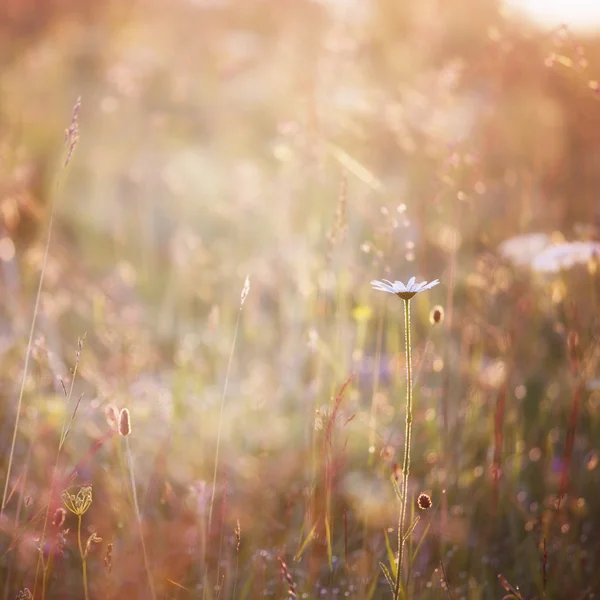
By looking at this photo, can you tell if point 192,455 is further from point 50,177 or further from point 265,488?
point 50,177

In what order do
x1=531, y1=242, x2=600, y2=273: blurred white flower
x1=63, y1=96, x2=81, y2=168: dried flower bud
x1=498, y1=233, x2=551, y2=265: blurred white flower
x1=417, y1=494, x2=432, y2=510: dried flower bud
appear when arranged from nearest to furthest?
x1=417, y1=494, x2=432, y2=510: dried flower bud, x1=63, y1=96, x2=81, y2=168: dried flower bud, x1=531, y1=242, x2=600, y2=273: blurred white flower, x1=498, y1=233, x2=551, y2=265: blurred white flower

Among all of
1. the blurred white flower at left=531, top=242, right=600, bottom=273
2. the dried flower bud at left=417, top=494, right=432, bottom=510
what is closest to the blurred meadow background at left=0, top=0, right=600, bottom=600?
the blurred white flower at left=531, top=242, right=600, bottom=273

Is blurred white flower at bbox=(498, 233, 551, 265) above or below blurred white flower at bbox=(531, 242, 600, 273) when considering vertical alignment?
below

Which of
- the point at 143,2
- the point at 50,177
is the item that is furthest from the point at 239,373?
the point at 143,2

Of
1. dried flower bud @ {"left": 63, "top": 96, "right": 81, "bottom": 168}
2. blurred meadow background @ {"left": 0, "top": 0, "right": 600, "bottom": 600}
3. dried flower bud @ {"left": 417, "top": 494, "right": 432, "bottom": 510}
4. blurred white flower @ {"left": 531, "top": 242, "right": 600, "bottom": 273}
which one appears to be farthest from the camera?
blurred white flower @ {"left": 531, "top": 242, "right": 600, "bottom": 273}

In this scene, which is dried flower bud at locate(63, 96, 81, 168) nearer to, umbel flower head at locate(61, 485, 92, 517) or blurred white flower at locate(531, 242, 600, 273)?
umbel flower head at locate(61, 485, 92, 517)

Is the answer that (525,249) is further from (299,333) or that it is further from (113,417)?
(113,417)

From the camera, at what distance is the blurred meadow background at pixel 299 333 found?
150 centimetres

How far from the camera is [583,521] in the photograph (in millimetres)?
1776

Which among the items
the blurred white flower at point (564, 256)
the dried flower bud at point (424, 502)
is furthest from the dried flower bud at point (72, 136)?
the blurred white flower at point (564, 256)

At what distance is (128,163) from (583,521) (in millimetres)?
3362

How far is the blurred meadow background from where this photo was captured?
1.50 m

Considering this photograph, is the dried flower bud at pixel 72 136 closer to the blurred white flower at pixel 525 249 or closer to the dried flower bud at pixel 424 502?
the dried flower bud at pixel 424 502

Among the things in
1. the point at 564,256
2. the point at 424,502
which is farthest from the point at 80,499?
the point at 564,256
